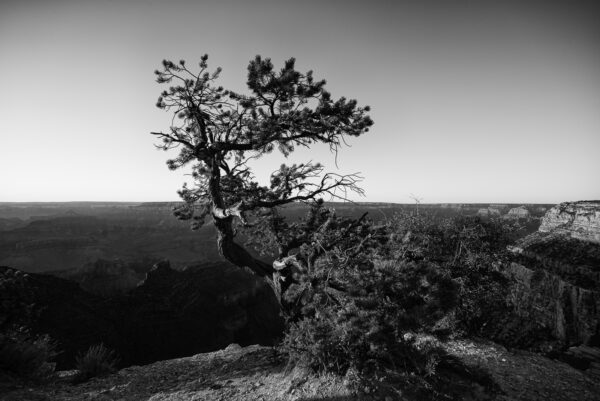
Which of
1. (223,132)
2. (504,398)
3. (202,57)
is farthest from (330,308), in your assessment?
(202,57)

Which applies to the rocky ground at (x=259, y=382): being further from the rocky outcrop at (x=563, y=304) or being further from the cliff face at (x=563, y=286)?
the rocky outcrop at (x=563, y=304)

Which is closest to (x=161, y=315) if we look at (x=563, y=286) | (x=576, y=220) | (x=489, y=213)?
(x=563, y=286)

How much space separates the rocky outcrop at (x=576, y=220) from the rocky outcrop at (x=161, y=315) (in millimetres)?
23443

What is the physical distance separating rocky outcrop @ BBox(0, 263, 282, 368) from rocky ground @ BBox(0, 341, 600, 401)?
9057mm

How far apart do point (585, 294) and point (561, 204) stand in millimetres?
14528

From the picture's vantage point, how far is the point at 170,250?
58156 millimetres

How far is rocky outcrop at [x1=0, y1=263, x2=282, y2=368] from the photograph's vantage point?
20.6 metres

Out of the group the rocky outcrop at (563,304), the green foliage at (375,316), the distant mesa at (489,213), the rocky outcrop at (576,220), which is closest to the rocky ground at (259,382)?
the green foliage at (375,316)

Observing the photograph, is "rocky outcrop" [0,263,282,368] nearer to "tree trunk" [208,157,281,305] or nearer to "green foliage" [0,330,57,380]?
"tree trunk" [208,157,281,305]

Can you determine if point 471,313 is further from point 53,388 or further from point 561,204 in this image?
point 561,204

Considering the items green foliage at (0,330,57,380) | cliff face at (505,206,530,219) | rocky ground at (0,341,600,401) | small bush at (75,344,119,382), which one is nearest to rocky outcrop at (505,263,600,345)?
cliff face at (505,206,530,219)

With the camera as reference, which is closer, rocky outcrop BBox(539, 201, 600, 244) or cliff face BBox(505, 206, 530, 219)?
cliff face BBox(505, 206, 530, 219)

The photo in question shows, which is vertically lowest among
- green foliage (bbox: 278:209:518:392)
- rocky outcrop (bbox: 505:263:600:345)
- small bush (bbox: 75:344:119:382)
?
rocky outcrop (bbox: 505:263:600:345)

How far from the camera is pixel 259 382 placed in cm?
554
